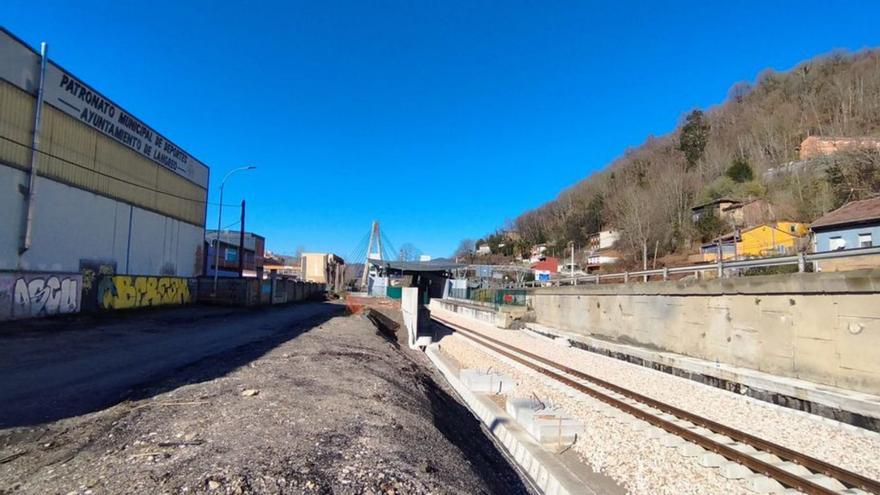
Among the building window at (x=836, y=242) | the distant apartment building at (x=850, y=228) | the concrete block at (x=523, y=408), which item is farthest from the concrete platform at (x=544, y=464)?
the building window at (x=836, y=242)

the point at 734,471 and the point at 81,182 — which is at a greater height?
the point at 81,182

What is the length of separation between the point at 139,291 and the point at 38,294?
7.05 meters

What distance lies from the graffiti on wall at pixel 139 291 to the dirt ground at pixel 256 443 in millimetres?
18215

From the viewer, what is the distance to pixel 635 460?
8.02 meters

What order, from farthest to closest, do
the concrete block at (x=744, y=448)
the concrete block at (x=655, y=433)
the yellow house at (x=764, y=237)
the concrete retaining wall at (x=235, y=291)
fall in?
the yellow house at (x=764, y=237), the concrete retaining wall at (x=235, y=291), the concrete block at (x=655, y=433), the concrete block at (x=744, y=448)

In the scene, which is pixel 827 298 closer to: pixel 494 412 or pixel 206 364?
pixel 494 412

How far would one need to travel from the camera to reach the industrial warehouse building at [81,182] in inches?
820

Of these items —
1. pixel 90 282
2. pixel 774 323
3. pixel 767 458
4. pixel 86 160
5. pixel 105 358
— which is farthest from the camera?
pixel 86 160

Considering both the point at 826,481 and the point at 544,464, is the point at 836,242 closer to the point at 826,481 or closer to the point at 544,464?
the point at 826,481

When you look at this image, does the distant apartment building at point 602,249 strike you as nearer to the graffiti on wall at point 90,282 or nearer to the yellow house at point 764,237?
the yellow house at point 764,237

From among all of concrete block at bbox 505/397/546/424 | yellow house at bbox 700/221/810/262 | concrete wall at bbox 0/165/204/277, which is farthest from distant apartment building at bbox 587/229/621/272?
concrete block at bbox 505/397/546/424

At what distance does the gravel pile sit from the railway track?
0.53 meters

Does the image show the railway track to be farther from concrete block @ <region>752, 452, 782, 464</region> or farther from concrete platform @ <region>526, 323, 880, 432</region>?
concrete platform @ <region>526, 323, 880, 432</region>

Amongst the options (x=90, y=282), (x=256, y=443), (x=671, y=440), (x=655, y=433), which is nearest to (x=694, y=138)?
(x=90, y=282)
